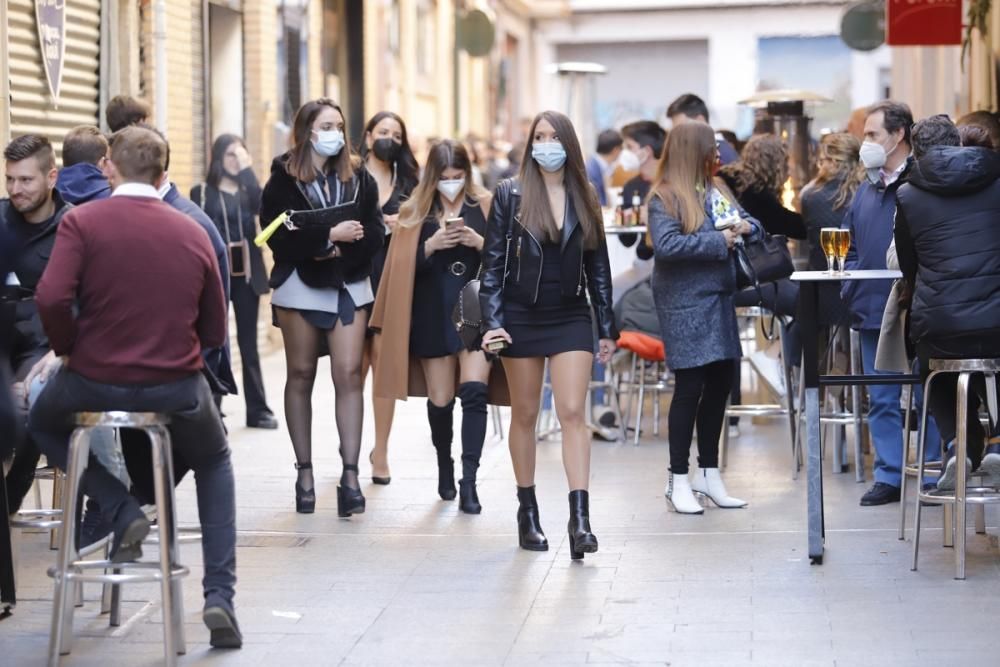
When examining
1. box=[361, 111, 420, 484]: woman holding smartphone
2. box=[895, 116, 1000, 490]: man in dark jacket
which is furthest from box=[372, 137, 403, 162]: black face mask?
box=[895, 116, 1000, 490]: man in dark jacket

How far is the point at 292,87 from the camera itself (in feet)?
62.6

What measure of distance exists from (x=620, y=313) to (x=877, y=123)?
11.5 feet

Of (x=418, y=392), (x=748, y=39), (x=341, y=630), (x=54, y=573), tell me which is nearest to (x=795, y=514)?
(x=418, y=392)

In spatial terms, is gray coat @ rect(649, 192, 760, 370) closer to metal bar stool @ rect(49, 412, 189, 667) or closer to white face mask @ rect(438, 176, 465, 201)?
white face mask @ rect(438, 176, 465, 201)

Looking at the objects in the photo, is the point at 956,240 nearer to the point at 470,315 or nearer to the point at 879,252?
the point at 879,252

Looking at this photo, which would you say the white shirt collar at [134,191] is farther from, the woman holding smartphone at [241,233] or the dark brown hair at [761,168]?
the woman holding smartphone at [241,233]

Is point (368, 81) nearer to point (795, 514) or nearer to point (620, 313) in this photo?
point (620, 313)

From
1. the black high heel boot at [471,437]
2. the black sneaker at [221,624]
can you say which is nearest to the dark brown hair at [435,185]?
the black high heel boot at [471,437]

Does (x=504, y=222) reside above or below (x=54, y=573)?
above

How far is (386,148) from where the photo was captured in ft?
32.6

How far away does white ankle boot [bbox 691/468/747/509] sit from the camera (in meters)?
9.05

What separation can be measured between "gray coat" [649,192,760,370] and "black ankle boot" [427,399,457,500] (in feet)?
4.18

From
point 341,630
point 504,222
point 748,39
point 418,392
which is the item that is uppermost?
point 748,39

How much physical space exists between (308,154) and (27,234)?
1966 mm
